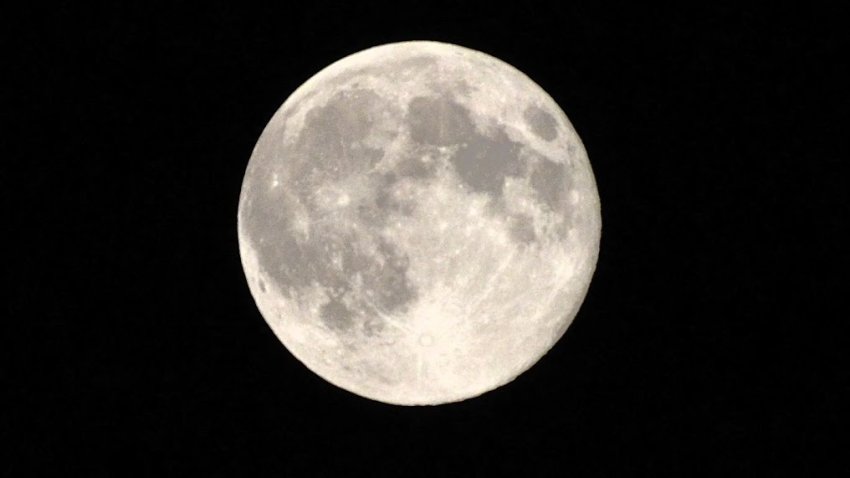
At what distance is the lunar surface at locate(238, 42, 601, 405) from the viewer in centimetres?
429

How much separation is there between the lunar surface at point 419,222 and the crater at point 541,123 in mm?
11

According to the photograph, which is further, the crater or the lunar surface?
the crater

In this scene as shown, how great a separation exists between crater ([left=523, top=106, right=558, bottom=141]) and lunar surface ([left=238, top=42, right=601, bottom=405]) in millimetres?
11

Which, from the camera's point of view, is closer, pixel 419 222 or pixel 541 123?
pixel 419 222

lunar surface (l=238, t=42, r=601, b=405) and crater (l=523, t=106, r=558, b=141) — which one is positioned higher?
crater (l=523, t=106, r=558, b=141)

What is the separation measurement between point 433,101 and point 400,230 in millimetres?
759

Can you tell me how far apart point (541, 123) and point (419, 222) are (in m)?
1.04

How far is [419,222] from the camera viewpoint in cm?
424

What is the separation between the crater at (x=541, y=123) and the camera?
467 centimetres

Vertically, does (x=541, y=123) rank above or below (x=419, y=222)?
above

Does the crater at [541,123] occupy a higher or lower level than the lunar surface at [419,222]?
higher

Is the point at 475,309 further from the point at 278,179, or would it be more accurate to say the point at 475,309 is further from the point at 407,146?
the point at 278,179

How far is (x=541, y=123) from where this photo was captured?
4730mm

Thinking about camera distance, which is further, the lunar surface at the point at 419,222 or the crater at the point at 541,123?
the crater at the point at 541,123
